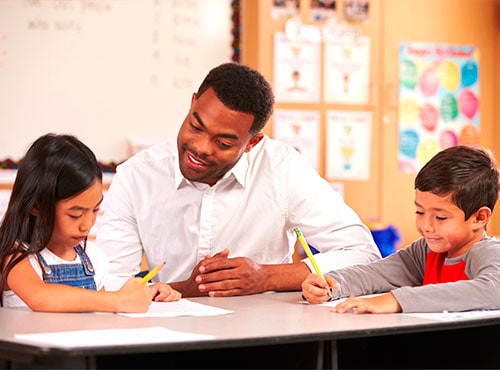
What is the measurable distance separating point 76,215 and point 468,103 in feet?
12.0

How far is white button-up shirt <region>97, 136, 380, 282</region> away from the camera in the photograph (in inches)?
97.0

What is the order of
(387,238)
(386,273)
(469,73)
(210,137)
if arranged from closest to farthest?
(386,273)
(210,137)
(387,238)
(469,73)

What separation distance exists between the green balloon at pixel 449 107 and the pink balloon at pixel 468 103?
1.3 inches

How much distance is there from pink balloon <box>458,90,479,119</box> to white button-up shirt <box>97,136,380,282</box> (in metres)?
2.78

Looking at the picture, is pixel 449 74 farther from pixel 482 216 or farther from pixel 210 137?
pixel 482 216

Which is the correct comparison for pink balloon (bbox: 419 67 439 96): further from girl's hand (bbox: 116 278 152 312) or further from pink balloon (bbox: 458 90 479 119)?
girl's hand (bbox: 116 278 152 312)

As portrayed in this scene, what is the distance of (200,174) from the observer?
90.7 inches

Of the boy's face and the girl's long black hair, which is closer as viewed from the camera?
the girl's long black hair

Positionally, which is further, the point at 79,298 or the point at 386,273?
the point at 386,273

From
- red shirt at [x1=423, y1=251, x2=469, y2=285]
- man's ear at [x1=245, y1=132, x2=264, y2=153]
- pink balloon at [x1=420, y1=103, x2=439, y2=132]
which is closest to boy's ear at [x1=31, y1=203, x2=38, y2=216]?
man's ear at [x1=245, y1=132, x2=264, y2=153]

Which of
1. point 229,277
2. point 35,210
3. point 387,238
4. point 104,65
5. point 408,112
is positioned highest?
point 104,65

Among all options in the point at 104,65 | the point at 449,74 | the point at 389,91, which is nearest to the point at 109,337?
the point at 104,65

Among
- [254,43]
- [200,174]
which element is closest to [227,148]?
[200,174]

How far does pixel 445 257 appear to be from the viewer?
6.62 feet
